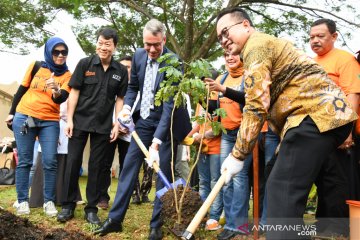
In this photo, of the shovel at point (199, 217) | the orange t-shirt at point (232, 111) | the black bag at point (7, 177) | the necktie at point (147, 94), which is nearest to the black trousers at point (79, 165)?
the necktie at point (147, 94)

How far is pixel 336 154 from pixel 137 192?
288cm

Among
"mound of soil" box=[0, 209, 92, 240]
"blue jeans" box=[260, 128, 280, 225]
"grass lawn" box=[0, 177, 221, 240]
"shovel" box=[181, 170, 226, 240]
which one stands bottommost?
"grass lawn" box=[0, 177, 221, 240]

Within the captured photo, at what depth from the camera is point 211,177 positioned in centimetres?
455

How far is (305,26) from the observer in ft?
37.7

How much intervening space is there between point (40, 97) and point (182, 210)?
217 cm

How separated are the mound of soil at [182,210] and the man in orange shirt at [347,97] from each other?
1.17 meters

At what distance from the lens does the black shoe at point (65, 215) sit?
412 centimetres

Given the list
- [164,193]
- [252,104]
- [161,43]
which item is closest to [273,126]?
[252,104]

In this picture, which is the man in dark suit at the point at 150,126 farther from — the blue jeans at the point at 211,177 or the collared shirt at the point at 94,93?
the blue jeans at the point at 211,177

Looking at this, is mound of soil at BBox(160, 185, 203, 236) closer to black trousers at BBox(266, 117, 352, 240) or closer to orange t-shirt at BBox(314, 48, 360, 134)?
black trousers at BBox(266, 117, 352, 240)

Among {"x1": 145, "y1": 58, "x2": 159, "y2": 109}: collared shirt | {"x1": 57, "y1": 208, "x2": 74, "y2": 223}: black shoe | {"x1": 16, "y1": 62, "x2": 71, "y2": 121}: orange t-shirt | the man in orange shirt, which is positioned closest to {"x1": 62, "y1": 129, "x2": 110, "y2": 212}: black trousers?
{"x1": 57, "y1": 208, "x2": 74, "y2": 223}: black shoe

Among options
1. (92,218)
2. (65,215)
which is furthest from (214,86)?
(65,215)

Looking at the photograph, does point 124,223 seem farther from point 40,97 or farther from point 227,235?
point 40,97

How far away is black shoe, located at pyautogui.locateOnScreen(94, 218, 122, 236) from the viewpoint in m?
3.67
